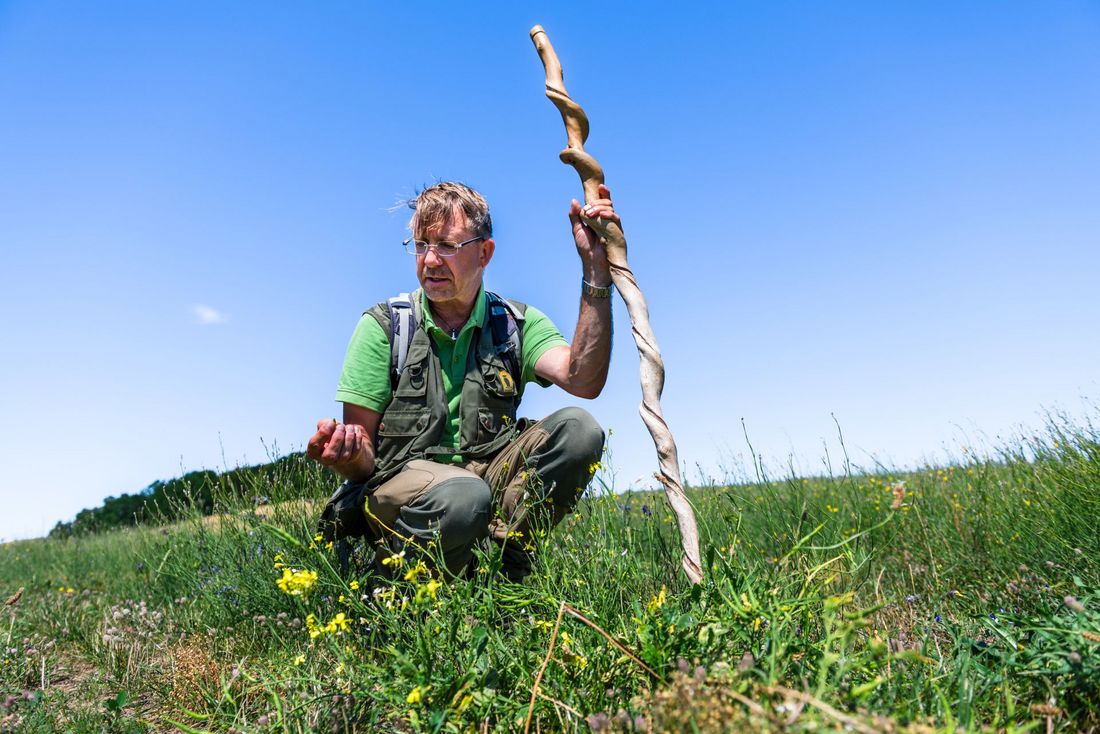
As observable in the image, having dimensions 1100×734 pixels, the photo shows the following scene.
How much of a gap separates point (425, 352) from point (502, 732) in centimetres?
204

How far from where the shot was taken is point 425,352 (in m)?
3.61

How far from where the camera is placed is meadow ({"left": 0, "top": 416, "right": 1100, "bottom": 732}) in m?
1.79

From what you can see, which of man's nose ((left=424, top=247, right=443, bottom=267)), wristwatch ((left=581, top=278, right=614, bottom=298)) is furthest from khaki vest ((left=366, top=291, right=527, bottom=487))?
wristwatch ((left=581, top=278, right=614, bottom=298))

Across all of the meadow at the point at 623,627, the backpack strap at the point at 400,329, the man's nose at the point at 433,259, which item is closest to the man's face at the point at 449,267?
the man's nose at the point at 433,259

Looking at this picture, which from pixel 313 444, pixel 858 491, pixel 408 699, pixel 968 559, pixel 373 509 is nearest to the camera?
pixel 408 699

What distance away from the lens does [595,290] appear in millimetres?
3270

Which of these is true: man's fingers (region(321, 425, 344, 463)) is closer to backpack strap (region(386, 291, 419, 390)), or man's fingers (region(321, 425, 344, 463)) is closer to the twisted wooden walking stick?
backpack strap (region(386, 291, 419, 390))

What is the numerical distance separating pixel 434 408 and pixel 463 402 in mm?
141

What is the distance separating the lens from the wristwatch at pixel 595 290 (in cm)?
327

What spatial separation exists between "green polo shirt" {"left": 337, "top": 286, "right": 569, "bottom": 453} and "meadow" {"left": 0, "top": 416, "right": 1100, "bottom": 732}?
0.70m

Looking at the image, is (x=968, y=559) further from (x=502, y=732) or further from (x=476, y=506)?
(x=502, y=732)

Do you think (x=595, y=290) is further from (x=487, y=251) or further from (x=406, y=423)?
(x=406, y=423)

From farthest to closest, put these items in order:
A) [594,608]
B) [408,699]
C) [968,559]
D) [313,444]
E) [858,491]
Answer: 1. [858,491]
2. [968,559]
3. [313,444]
4. [594,608]
5. [408,699]

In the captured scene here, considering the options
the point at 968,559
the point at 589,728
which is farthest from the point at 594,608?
the point at 968,559
